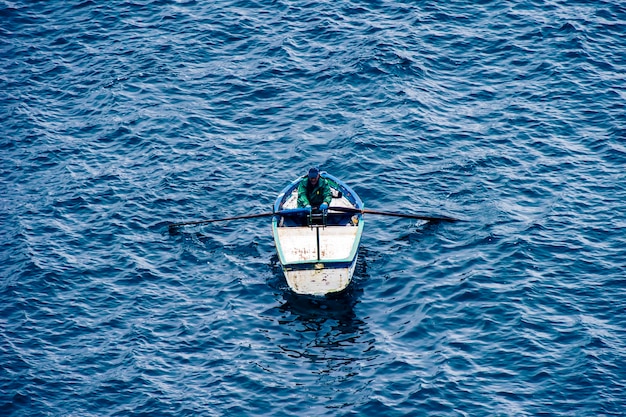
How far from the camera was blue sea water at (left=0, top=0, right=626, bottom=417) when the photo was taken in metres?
26.6

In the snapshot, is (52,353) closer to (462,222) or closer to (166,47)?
(462,222)

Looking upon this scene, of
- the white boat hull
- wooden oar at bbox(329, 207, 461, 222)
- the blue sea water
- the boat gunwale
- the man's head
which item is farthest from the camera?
wooden oar at bbox(329, 207, 461, 222)

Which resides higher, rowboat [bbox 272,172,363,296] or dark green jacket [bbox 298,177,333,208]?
dark green jacket [bbox 298,177,333,208]

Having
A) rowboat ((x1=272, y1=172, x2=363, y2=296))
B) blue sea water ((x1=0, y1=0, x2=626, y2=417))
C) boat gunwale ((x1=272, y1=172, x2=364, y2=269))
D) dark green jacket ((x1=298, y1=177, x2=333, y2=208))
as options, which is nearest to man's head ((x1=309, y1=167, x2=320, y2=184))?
dark green jacket ((x1=298, y1=177, x2=333, y2=208))

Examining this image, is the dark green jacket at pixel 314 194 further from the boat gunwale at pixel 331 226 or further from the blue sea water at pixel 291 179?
the blue sea water at pixel 291 179

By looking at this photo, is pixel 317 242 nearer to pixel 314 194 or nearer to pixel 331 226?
pixel 331 226

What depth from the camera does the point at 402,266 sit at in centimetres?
3145

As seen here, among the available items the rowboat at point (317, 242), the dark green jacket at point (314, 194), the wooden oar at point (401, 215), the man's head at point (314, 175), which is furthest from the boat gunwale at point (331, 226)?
the man's head at point (314, 175)

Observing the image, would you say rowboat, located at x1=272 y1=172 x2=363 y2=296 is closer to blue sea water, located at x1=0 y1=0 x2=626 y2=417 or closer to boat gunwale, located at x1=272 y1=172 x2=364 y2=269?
boat gunwale, located at x1=272 y1=172 x2=364 y2=269

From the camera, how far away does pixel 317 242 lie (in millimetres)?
30016

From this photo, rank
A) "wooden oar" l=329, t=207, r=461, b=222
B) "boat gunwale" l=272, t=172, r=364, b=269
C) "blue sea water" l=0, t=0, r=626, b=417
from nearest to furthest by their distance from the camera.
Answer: "blue sea water" l=0, t=0, r=626, b=417 → "boat gunwale" l=272, t=172, r=364, b=269 → "wooden oar" l=329, t=207, r=461, b=222

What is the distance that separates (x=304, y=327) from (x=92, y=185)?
40.0ft

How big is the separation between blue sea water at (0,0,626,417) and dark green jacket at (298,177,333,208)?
2.32 metres

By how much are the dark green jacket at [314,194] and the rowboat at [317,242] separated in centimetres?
43
